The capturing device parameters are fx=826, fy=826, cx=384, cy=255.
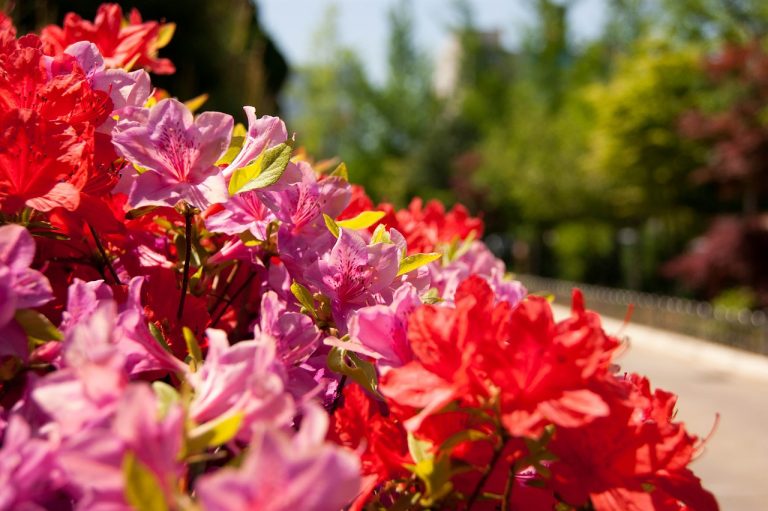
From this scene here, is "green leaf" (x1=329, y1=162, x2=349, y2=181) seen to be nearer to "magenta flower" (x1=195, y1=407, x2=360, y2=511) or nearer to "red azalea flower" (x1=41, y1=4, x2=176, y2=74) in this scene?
"red azalea flower" (x1=41, y1=4, x2=176, y2=74)

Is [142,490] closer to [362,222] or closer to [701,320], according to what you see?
[362,222]

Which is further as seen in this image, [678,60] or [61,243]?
[678,60]

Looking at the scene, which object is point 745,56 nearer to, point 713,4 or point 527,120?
point 713,4

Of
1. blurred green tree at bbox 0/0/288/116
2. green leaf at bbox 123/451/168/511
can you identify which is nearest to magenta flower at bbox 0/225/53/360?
green leaf at bbox 123/451/168/511

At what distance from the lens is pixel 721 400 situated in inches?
360

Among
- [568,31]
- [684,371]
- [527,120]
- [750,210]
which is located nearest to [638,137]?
[750,210]

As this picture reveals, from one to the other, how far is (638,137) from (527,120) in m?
7.77

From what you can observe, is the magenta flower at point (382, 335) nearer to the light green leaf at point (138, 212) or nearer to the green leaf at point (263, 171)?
the green leaf at point (263, 171)

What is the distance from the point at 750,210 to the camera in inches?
693

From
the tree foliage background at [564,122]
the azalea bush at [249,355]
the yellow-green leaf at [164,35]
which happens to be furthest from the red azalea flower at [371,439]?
the tree foliage background at [564,122]

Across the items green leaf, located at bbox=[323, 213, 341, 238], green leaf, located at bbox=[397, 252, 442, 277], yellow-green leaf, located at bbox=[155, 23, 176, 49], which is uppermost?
yellow-green leaf, located at bbox=[155, 23, 176, 49]

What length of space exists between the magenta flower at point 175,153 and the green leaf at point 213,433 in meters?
0.32

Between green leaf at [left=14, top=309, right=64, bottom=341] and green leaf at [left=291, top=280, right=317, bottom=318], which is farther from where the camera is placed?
green leaf at [left=291, top=280, right=317, bottom=318]

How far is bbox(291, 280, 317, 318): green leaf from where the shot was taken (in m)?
0.83
